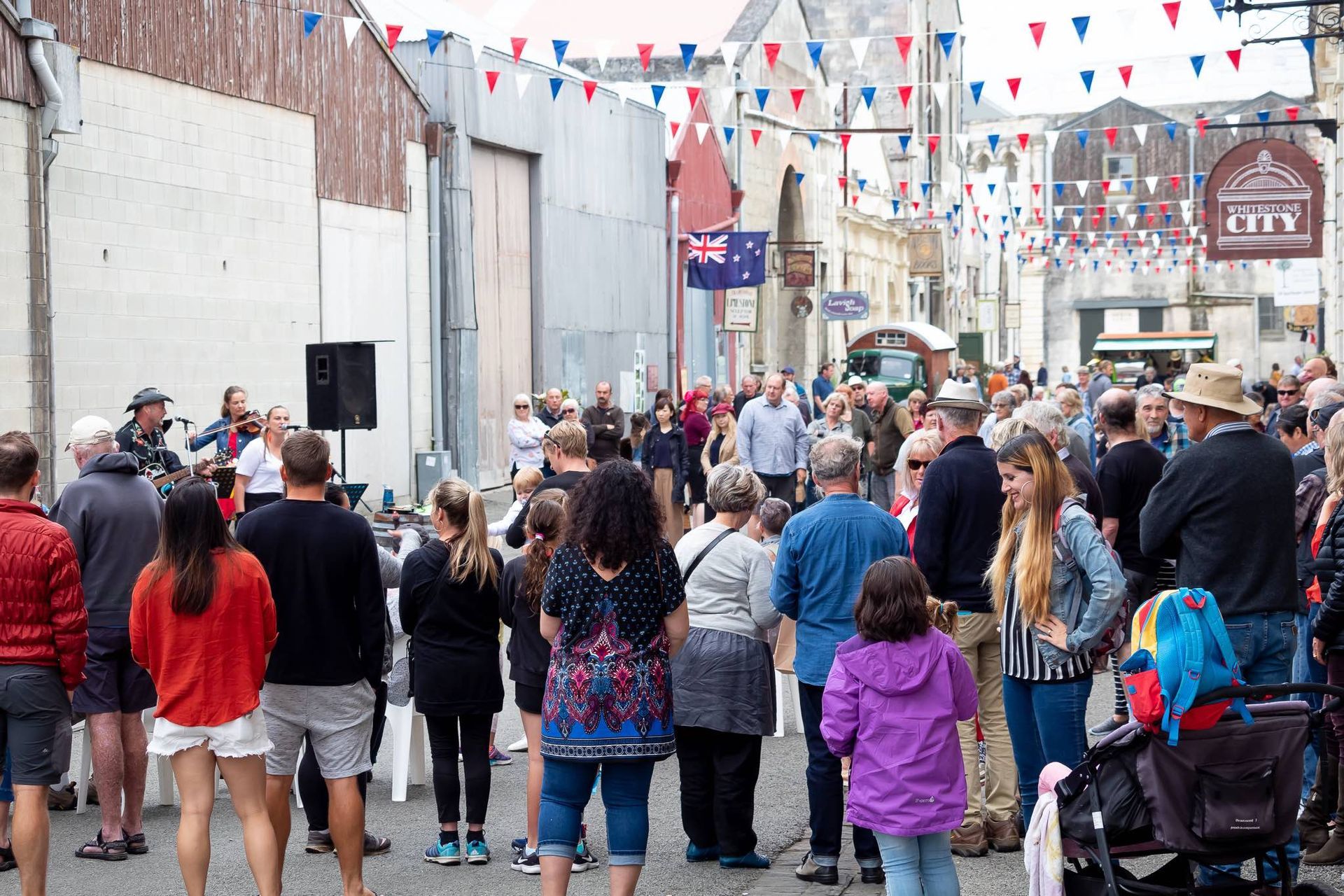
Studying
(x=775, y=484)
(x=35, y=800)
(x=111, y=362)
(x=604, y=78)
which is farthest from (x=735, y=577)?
(x=604, y=78)

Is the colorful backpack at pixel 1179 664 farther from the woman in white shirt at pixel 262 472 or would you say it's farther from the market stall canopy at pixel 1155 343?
the market stall canopy at pixel 1155 343

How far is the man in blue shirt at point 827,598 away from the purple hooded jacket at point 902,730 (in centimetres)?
96

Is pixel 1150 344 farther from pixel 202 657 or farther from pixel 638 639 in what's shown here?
pixel 202 657

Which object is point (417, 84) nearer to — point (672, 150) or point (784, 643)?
point (672, 150)

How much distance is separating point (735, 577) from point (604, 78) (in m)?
31.4

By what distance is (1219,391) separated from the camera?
248 inches

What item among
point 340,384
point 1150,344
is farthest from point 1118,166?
point 340,384

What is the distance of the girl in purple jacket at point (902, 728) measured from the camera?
206 inches

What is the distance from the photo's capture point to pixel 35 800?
5828 millimetres

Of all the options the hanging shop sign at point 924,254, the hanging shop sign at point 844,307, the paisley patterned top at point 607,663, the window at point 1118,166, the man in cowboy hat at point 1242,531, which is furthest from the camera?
the window at point 1118,166

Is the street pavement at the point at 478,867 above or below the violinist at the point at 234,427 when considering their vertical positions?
below

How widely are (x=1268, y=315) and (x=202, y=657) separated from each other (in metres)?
69.3

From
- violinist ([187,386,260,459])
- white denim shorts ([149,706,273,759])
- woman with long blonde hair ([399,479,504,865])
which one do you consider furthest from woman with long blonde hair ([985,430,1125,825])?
violinist ([187,386,260,459])

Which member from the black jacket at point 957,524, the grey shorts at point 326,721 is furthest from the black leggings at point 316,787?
the black jacket at point 957,524
